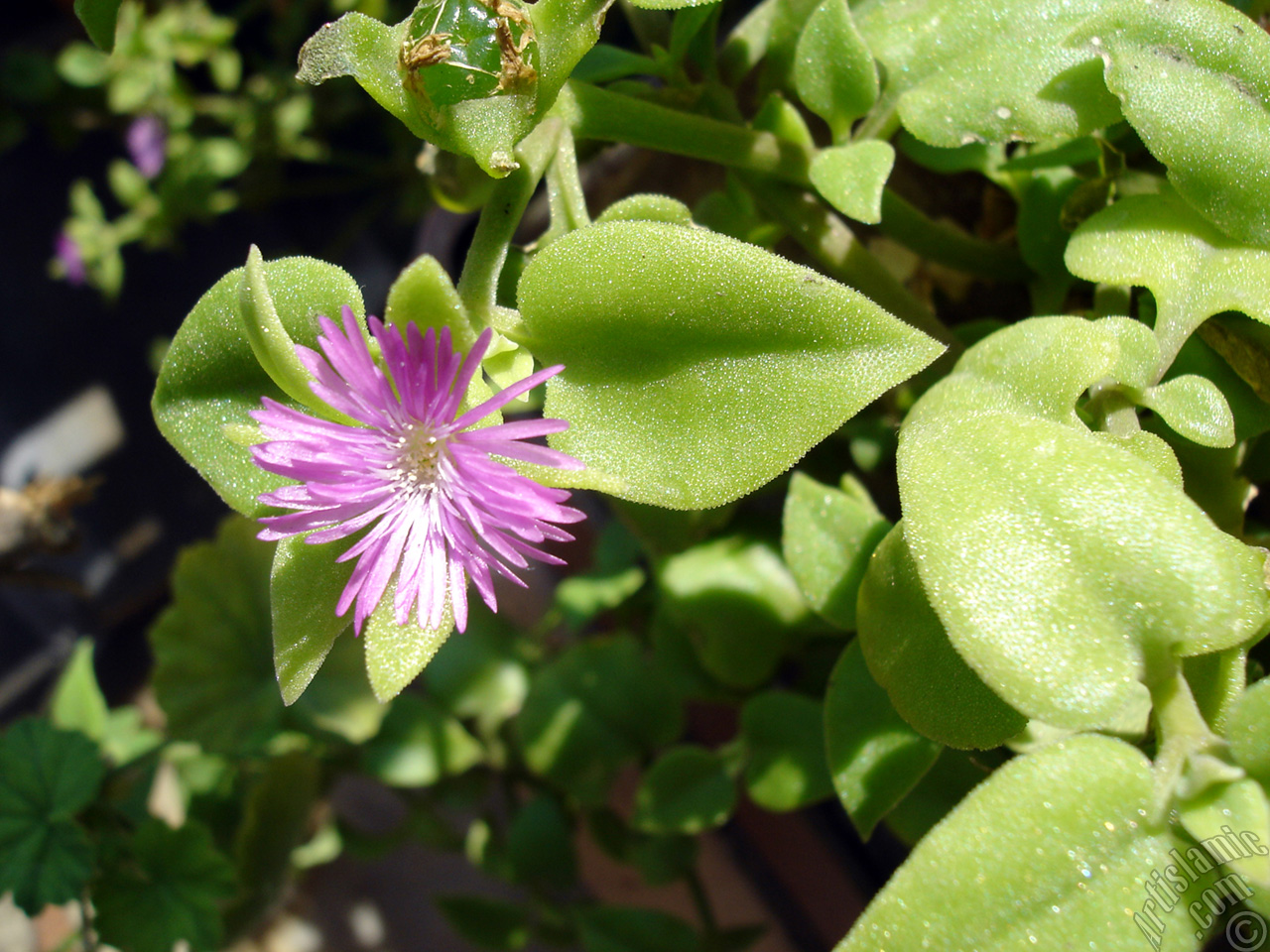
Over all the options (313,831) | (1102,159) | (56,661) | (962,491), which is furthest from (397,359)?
(56,661)

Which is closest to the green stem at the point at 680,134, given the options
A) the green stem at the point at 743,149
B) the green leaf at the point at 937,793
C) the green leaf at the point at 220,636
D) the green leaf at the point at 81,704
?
the green stem at the point at 743,149

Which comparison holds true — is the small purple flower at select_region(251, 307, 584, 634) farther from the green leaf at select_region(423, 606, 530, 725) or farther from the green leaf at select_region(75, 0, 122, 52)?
the green leaf at select_region(423, 606, 530, 725)

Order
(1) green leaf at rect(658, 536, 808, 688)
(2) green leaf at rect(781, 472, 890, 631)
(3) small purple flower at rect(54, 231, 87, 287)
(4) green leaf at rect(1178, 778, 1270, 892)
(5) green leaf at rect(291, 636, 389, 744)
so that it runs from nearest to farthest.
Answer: (4) green leaf at rect(1178, 778, 1270, 892) < (2) green leaf at rect(781, 472, 890, 631) < (1) green leaf at rect(658, 536, 808, 688) < (5) green leaf at rect(291, 636, 389, 744) < (3) small purple flower at rect(54, 231, 87, 287)

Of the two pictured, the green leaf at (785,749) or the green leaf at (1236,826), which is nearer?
the green leaf at (1236,826)

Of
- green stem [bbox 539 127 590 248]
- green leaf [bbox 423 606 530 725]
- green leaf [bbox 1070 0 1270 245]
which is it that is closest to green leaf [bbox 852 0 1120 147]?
green leaf [bbox 1070 0 1270 245]

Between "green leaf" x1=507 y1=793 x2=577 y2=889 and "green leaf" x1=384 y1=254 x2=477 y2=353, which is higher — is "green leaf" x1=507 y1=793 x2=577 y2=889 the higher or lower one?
the lower one

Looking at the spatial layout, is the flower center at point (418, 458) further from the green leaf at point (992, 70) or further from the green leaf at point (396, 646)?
the green leaf at point (992, 70)
